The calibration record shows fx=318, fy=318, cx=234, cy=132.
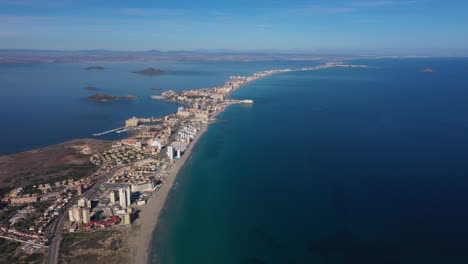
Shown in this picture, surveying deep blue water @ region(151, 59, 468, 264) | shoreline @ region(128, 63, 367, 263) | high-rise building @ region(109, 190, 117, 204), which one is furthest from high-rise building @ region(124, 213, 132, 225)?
high-rise building @ region(109, 190, 117, 204)

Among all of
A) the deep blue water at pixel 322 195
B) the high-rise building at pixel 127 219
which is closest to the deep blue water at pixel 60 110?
the deep blue water at pixel 322 195

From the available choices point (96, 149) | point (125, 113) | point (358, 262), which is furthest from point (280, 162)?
point (125, 113)

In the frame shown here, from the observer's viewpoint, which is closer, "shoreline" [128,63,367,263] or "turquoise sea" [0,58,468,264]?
"shoreline" [128,63,367,263]

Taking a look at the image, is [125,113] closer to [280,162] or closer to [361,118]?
[280,162]

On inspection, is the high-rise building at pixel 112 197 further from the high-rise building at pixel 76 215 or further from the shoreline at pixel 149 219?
the high-rise building at pixel 76 215

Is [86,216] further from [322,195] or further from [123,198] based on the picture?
[322,195]

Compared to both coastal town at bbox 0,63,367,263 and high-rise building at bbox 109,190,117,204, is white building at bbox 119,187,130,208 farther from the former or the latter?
high-rise building at bbox 109,190,117,204
